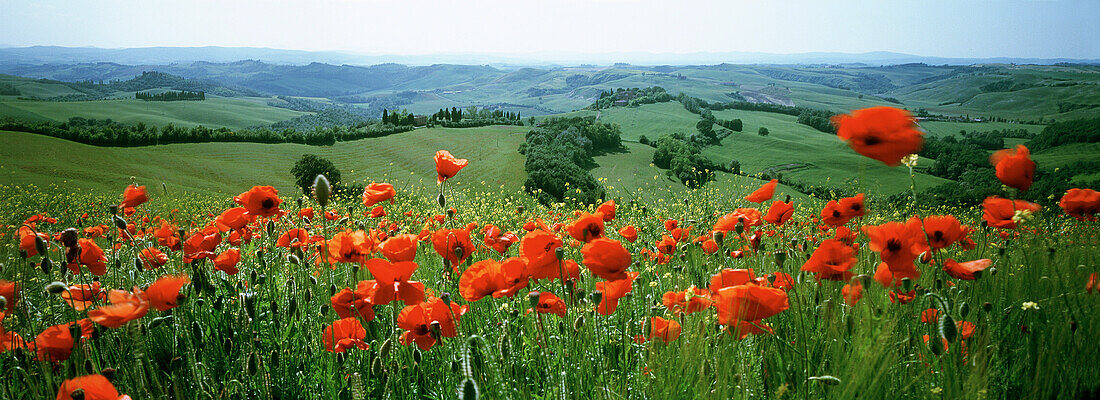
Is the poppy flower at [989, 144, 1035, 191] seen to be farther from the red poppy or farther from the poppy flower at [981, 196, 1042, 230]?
the red poppy

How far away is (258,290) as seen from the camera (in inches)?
108

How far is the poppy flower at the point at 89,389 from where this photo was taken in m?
1.09

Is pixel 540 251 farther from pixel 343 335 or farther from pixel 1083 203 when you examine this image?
pixel 1083 203

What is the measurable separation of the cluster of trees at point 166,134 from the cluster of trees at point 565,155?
721 inches

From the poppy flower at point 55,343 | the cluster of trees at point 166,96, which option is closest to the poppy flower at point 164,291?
the poppy flower at point 55,343

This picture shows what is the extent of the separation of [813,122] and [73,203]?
98600 millimetres

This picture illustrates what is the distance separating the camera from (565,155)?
180ft

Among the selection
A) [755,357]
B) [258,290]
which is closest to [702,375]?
[755,357]

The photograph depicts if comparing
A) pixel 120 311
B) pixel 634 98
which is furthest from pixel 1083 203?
pixel 634 98

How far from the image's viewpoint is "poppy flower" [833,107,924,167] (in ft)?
3.40

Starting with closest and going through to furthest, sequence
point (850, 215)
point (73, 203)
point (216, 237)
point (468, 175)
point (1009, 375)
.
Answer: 1. point (1009, 375)
2. point (850, 215)
3. point (216, 237)
4. point (73, 203)
5. point (468, 175)

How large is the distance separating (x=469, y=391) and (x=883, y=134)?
41.5 inches

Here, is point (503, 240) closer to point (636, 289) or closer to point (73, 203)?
point (636, 289)

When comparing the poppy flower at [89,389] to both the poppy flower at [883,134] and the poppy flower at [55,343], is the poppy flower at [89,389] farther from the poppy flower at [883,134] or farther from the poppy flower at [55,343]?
the poppy flower at [883,134]
